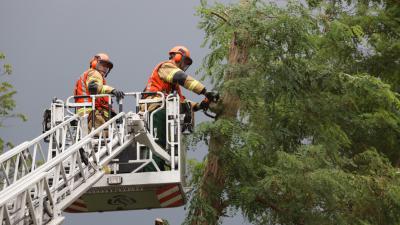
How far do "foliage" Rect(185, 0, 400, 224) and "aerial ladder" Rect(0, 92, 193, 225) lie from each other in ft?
4.16

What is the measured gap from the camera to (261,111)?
14477 millimetres

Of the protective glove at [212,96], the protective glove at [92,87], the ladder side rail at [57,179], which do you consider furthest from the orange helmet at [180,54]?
the ladder side rail at [57,179]

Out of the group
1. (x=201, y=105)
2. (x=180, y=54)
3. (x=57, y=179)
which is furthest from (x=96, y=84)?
(x=57, y=179)

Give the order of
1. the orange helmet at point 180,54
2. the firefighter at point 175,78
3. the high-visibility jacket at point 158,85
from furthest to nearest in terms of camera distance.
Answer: the orange helmet at point 180,54 → the high-visibility jacket at point 158,85 → the firefighter at point 175,78

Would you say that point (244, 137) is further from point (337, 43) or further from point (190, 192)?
point (337, 43)

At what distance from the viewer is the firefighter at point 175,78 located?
12844 mm

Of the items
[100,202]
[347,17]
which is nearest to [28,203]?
[100,202]

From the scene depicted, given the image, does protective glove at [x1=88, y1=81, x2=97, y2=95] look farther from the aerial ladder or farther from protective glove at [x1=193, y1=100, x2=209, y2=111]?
protective glove at [x1=193, y1=100, x2=209, y2=111]

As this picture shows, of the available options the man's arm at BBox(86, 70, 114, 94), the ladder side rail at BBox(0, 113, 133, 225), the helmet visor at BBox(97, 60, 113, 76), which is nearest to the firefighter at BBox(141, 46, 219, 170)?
the man's arm at BBox(86, 70, 114, 94)

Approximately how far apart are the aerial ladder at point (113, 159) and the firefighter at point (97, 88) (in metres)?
0.26

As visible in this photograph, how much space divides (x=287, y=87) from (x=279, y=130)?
45.9 inches

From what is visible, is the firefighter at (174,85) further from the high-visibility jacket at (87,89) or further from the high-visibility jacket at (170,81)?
the high-visibility jacket at (87,89)

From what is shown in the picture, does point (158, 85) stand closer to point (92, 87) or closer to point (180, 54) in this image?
point (180, 54)

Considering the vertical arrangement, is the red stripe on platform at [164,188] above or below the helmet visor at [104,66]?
below
